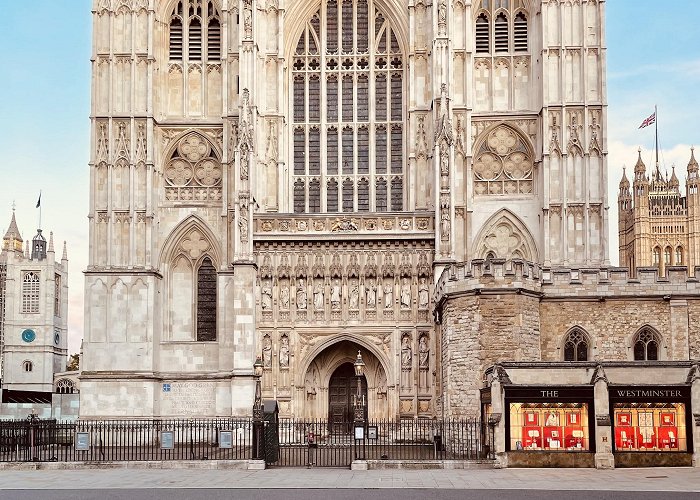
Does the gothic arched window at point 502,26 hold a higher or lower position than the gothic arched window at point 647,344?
higher

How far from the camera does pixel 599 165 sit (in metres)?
44.0

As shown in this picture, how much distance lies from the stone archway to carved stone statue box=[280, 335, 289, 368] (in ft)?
3.13

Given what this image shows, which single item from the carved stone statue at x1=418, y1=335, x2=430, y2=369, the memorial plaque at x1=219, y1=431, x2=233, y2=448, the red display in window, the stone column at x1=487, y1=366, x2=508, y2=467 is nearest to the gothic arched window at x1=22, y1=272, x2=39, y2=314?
the carved stone statue at x1=418, y1=335, x2=430, y2=369

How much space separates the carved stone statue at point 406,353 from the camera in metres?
42.5

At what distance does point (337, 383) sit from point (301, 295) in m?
4.05

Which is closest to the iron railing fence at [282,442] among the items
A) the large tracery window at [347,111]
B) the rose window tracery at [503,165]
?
the large tracery window at [347,111]

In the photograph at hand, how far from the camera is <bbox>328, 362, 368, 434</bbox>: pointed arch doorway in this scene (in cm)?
4406

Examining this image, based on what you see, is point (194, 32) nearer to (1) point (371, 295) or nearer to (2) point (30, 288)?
(1) point (371, 295)

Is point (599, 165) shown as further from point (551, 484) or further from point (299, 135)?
point (551, 484)

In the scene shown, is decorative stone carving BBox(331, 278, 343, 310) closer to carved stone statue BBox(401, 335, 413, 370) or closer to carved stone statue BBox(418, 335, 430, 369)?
carved stone statue BBox(401, 335, 413, 370)

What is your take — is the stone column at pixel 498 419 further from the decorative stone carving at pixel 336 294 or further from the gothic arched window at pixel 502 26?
the gothic arched window at pixel 502 26

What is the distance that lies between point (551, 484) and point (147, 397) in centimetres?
2362

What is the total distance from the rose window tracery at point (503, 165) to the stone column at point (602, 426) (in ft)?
60.0

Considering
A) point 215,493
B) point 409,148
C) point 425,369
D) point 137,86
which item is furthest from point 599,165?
point 215,493
